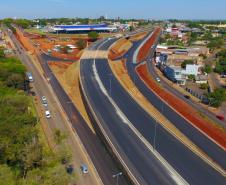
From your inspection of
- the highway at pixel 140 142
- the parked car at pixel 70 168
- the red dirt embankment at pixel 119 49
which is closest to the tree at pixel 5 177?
the parked car at pixel 70 168

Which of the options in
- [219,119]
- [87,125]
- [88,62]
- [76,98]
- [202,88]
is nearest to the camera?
[87,125]

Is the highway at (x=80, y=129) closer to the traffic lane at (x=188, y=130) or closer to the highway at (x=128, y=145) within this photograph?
the highway at (x=128, y=145)

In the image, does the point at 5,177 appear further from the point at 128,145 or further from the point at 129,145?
the point at 129,145

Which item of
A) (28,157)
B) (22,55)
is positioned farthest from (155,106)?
(22,55)

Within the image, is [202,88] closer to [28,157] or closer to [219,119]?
[219,119]

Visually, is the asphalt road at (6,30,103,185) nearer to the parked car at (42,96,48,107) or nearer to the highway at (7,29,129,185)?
the highway at (7,29,129,185)

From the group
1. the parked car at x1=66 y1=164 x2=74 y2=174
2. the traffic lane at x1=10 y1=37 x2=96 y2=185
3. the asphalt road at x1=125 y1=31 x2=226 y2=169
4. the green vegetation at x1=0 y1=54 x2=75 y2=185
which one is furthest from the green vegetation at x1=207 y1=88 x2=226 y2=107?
the parked car at x1=66 y1=164 x2=74 y2=174
